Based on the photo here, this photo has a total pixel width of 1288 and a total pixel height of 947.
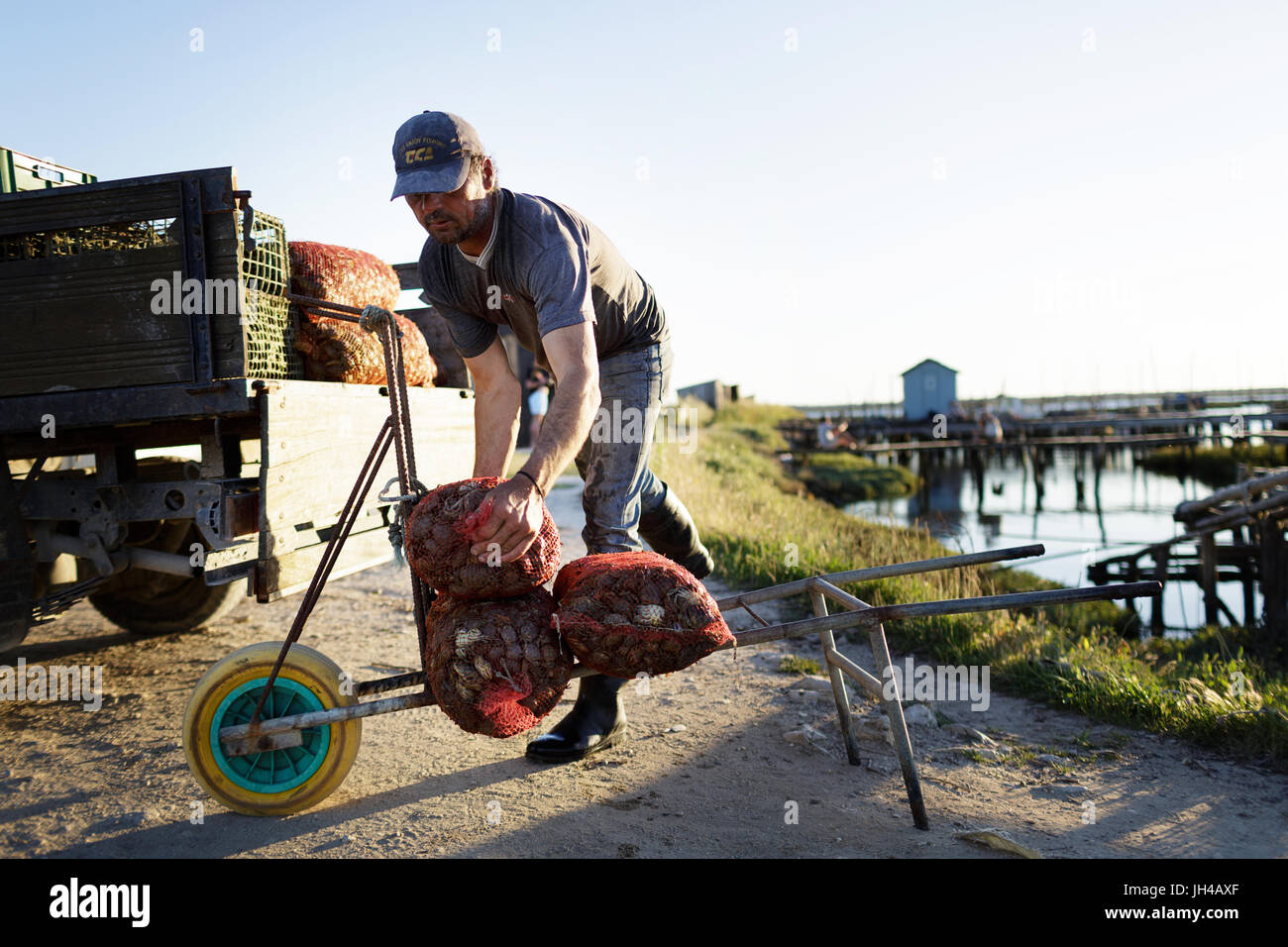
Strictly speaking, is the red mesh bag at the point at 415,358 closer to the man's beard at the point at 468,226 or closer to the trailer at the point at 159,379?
the trailer at the point at 159,379

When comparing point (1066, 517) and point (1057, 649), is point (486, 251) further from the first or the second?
point (1066, 517)

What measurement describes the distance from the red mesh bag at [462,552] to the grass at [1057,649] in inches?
122

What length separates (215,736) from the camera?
3080 millimetres

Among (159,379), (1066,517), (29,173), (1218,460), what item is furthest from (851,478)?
(159,379)

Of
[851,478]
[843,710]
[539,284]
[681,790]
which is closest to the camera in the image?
[539,284]

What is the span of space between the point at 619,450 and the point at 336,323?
5.96 ft

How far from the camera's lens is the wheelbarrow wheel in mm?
3070

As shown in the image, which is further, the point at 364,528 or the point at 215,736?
the point at 364,528

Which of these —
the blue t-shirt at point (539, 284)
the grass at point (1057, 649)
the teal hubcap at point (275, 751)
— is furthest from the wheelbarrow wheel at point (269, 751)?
the grass at point (1057, 649)

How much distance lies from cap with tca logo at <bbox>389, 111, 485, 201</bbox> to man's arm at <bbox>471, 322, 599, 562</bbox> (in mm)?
597

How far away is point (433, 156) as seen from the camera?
2816 mm
